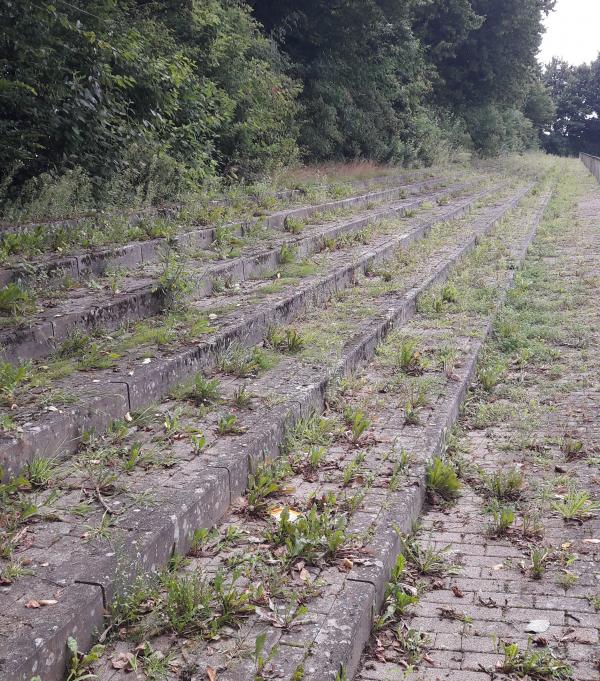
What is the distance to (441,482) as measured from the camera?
12.3ft

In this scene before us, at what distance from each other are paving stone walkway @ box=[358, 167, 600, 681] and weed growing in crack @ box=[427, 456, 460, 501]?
0.08 m

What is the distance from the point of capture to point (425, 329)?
6.39 metres

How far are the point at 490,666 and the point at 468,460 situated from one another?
176cm

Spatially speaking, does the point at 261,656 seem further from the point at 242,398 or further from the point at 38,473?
the point at 242,398

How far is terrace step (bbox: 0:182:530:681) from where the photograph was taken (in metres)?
2.22

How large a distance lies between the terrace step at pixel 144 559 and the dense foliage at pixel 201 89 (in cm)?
504

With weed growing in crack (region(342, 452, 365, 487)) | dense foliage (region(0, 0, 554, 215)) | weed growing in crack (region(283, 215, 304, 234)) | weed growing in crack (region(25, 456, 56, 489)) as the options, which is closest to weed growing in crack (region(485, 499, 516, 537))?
weed growing in crack (region(342, 452, 365, 487))

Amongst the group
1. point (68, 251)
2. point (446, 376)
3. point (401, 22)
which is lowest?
point (446, 376)

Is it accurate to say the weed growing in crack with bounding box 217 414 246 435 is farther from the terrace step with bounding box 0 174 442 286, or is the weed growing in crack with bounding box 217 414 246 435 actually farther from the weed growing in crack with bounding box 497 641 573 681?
the terrace step with bounding box 0 174 442 286

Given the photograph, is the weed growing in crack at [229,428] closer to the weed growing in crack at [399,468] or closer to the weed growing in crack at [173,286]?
the weed growing in crack at [399,468]

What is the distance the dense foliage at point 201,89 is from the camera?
28.8 ft

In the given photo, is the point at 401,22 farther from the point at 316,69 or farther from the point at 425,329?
the point at 425,329

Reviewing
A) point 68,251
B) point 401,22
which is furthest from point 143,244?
point 401,22

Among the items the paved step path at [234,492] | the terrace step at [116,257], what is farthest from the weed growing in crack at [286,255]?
the paved step path at [234,492]
